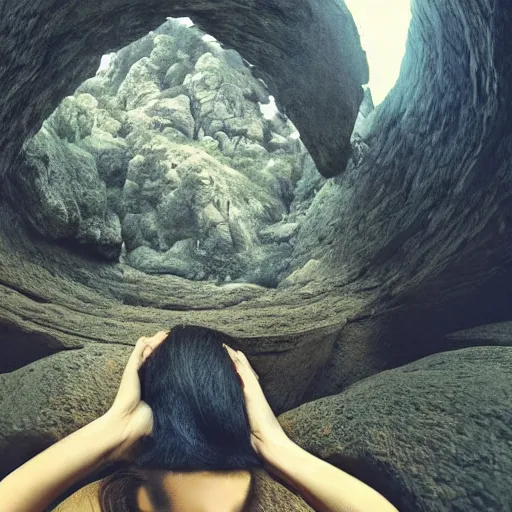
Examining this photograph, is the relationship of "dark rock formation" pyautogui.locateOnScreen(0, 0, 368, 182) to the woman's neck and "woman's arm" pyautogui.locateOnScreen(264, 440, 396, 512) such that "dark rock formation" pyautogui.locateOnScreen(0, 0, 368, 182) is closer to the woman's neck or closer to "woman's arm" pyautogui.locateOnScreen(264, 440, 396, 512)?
the woman's neck

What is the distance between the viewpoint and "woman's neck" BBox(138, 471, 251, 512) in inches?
110

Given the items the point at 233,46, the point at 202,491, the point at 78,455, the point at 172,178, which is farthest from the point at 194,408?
the point at 233,46

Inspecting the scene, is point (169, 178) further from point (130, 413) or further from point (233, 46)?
point (130, 413)

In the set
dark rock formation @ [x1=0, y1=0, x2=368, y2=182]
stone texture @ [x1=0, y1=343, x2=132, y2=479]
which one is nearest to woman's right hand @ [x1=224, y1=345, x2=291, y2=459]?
stone texture @ [x1=0, y1=343, x2=132, y2=479]

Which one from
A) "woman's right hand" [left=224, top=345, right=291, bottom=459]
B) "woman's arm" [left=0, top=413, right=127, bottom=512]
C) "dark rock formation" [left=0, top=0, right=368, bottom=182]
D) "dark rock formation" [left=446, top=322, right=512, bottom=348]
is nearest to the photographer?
"woman's arm" [left=0, top=413, right=127, bottom=512]

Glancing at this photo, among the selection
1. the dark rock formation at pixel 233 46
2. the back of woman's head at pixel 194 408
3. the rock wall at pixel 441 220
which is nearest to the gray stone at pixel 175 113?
the dark rock formation at pixel 233 46

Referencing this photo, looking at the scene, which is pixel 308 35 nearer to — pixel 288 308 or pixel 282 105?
pixel 282 105

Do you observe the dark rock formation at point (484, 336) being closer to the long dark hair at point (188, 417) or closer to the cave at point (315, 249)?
the cave at point (315, 249)

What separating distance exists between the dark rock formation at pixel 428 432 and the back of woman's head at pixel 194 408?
49 centimetres

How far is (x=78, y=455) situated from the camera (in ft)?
9.09

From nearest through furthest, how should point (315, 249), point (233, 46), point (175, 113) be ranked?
point (315, 249) < point (233, 46) < point (175, 113)

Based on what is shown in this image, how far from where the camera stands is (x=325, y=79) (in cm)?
697

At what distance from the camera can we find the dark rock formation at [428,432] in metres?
2.56

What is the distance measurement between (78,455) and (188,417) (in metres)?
0.70
